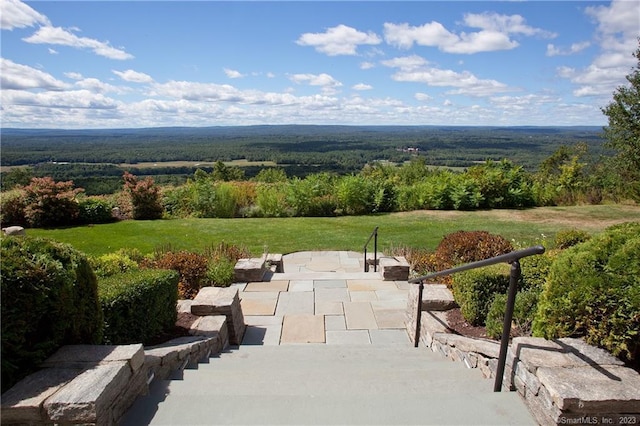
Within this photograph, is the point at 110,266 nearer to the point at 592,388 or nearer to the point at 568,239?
the point at 592,388

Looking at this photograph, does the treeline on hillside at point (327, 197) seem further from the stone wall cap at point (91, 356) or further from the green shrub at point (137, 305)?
the stone wall cap at point (91, 356)

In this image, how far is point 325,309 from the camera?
5480 millimetres

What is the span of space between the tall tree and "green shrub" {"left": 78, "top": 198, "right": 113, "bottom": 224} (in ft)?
62.2

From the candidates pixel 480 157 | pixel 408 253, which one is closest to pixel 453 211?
pixel 408 253

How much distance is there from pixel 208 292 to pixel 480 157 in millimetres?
78196

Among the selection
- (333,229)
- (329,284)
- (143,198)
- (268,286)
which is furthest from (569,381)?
(143,198)

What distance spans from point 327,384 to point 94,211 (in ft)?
42.6

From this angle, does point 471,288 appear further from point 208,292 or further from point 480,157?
point 480,157

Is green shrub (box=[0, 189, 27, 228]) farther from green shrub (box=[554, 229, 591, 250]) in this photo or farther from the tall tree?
the tall tree

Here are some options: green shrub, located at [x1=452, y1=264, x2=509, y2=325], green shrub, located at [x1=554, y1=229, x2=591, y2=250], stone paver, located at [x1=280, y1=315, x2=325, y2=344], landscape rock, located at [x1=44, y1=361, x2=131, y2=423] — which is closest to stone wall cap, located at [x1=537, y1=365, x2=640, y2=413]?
green shrub, located at [x1=452, y1=264, x2=509, y2=325]

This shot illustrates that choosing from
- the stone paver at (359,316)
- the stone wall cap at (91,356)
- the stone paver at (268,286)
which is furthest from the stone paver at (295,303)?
the stone wall cap at (91,356)

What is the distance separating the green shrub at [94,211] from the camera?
13.0 meters

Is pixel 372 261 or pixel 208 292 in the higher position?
pixel 208 292

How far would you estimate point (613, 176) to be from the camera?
51.7 feet
